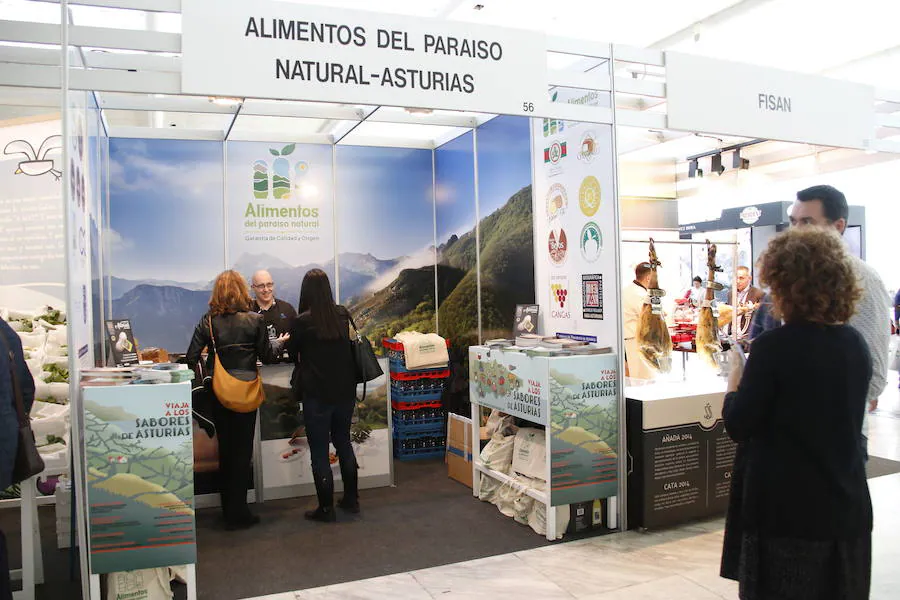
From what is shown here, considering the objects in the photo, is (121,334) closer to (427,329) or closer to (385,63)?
(385,63)

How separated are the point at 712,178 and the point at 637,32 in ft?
5.62

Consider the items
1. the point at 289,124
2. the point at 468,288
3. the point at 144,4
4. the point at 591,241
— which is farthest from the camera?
the point at 289,124

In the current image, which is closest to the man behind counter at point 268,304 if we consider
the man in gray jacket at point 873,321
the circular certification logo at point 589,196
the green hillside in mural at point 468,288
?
the green hillside in mural at point 468,288

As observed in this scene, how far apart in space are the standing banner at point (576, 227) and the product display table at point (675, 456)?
422mm

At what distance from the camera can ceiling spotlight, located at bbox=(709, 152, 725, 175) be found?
700cm

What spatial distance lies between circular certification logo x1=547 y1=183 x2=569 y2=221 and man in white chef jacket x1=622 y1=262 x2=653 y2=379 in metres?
0.64

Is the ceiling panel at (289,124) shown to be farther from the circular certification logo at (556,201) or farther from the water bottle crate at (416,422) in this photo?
the circular certification logo at (556,201)

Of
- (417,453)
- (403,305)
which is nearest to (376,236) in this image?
(403,305)

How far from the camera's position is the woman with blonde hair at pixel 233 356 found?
410cm

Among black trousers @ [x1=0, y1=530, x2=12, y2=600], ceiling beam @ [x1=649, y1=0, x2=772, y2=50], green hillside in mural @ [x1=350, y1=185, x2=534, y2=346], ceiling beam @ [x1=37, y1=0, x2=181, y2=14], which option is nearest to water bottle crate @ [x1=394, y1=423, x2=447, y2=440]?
green hillside in mural @ [x1=350, y1=185, x2=534, y2=346]

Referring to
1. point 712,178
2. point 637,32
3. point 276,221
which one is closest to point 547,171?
point 276,221

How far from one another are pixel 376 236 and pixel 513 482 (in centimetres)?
290

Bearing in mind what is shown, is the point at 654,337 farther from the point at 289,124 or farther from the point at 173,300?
the point at 289,124

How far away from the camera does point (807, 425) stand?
70.6 inches
